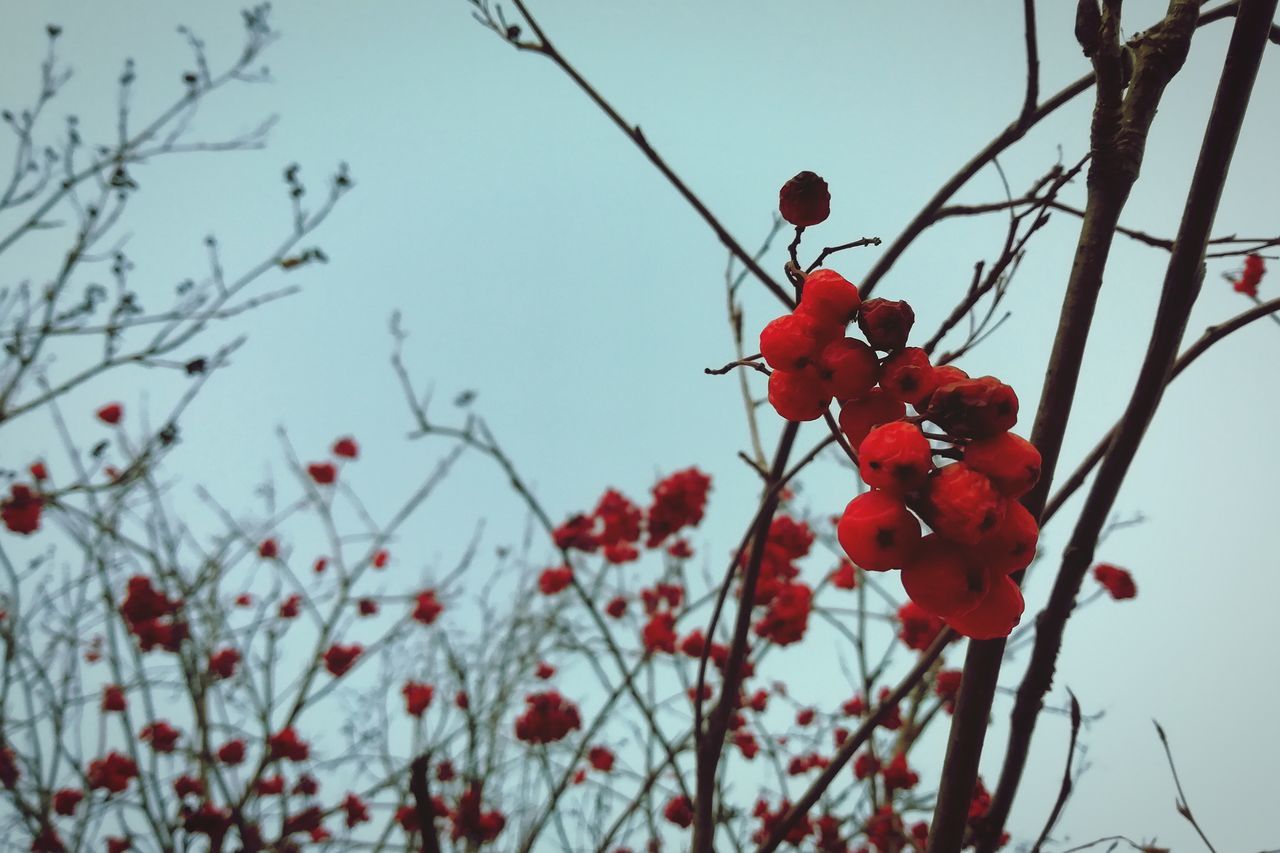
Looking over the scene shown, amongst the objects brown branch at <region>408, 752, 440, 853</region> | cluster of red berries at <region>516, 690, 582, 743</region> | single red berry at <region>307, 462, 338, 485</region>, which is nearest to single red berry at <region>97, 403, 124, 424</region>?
single red berry at <region>307, 462, 338, 485</region>

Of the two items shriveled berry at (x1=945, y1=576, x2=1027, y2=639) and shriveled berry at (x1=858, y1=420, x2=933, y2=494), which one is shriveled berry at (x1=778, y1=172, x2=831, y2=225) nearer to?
shriveled berry at (x1=858, y1=420, x2=933, y2=494)

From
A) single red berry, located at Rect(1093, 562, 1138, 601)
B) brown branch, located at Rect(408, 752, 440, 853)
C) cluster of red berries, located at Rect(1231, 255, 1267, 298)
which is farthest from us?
single red berry, located at Rect(1093, 562, 1138, 601)

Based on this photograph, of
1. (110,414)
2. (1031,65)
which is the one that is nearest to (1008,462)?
(1031,65)

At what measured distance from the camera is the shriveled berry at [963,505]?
549 millimetres

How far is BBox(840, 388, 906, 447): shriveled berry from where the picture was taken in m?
0.66

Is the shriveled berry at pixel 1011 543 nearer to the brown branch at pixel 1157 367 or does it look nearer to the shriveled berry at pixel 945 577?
the shriveled berry at pixel 945 577

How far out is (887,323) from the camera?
2.06 feet

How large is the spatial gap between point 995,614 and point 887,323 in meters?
0.25

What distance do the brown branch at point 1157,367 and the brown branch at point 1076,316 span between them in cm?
6

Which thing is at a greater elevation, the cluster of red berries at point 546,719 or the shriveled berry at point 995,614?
the cluster of red berries at point 546,719

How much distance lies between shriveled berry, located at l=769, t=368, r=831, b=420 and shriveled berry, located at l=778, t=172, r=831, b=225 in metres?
0.17

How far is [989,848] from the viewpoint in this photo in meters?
0.95

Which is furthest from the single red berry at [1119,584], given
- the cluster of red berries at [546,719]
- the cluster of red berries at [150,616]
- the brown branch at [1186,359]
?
the cluster of red berries at [150,616]

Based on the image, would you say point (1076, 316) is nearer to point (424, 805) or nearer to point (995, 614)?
point (995, 614)
